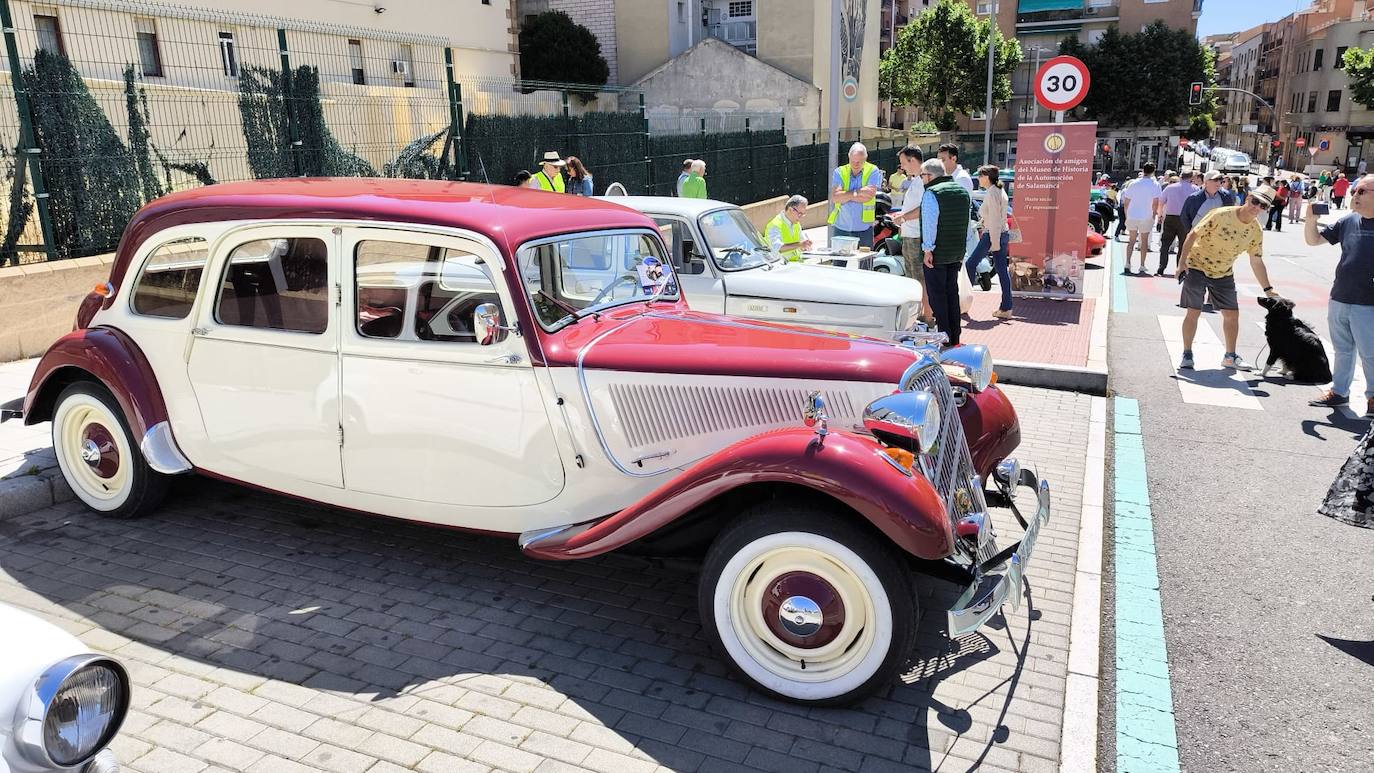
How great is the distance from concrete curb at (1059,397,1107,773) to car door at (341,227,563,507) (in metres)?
2.16

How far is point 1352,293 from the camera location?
6.86 metres

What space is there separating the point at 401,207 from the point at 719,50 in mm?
33719

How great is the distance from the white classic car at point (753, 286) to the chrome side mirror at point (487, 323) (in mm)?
3288

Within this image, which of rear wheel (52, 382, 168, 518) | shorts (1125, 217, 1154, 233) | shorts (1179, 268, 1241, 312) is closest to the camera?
rear wheel (52, 382, 168, 518)

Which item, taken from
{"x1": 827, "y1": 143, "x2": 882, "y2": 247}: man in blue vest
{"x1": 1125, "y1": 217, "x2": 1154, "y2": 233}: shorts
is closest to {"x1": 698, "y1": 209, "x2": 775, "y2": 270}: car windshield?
{"x1": 827, "y1": 143, "x2": 882, "y2": 247}: man in blue vest

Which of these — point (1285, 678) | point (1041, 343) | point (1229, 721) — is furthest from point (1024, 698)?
point (1041, 343)

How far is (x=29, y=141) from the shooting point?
792 centimetres

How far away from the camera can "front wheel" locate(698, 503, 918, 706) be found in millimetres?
3213

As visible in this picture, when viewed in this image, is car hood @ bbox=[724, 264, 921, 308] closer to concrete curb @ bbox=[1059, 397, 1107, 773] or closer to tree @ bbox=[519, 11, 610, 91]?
concrete curb @ bbox=[1059, 397, 1107, 773]

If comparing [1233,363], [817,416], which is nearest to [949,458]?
[817,416]

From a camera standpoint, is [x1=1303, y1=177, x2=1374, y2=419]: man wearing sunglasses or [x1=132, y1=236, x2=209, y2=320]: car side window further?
[x1=1303, y1=177, x2=1374, y2=419]: man wearing sunglasses

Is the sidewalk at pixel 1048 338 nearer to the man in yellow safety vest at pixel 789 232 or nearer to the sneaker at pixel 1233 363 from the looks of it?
the sneaker at pixel 1233 363

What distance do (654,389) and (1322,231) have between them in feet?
20.9

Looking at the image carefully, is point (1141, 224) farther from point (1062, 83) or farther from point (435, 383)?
point (435, 383)
